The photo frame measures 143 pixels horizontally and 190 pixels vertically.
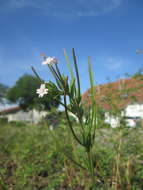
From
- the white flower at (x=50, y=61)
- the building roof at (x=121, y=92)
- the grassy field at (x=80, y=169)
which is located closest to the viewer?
the white flower at (x=50, y=61)

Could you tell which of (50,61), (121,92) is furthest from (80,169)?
(50,61)

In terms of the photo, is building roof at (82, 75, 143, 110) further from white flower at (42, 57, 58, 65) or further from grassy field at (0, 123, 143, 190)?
white flower at (42, 57, 58, 65)

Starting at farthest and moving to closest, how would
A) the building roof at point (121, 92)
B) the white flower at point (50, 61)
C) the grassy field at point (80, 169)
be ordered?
1. the building roof at point (121, 92)
2. the grassy field at point (80, 169)
3. the white flower at point (50, 61)

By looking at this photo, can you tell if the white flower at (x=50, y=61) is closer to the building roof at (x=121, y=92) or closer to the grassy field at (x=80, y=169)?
the grassy field at (x=80, y=169)

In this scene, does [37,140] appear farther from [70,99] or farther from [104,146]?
[70,99]

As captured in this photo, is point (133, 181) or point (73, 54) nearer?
point (73, 54)

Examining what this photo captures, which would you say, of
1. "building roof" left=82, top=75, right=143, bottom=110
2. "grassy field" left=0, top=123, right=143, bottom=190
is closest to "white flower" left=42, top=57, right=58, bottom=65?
"grassy field" left=0, top=123, right=143, bottom=190

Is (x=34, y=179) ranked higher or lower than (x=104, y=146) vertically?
lower

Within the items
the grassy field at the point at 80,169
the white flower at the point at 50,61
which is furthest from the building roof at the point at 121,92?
the white flower at the point at 50,61

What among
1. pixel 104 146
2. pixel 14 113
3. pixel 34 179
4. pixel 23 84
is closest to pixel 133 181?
pixel 104 146

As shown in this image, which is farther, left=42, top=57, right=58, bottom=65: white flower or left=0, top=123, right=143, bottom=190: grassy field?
left=0, top=123, right=143, bottom=190: grassy field

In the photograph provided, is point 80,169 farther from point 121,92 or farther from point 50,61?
point 50,61
